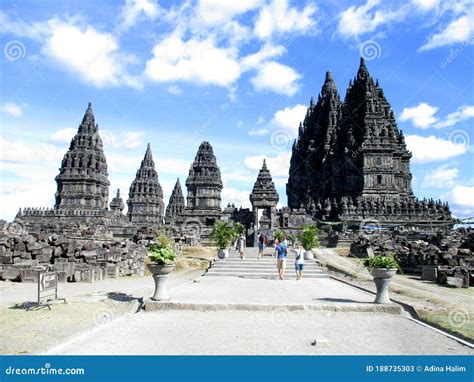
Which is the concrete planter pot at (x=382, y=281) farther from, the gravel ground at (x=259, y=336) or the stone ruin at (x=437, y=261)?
the stone ruin at (x=437, y=261)

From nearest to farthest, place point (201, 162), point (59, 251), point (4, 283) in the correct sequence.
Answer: point (4, 283) < point (59, 251) < point (201, 162)

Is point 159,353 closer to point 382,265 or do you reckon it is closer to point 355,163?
point 382,265

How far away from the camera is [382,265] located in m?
10.3

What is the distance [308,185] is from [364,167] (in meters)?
19.5

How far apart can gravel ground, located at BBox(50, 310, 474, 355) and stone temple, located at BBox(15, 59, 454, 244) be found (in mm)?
25647

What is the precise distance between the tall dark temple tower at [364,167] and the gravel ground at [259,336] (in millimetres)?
41536

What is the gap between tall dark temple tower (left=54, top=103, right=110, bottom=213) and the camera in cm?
6919

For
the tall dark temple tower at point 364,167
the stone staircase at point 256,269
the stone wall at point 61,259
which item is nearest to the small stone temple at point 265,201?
the tall dark temple tower at point 364,167

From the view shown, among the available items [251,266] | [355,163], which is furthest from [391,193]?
[251,266]

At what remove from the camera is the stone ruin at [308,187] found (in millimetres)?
49094

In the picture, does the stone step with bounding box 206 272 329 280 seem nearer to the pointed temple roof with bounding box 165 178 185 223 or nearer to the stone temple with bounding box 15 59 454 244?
the stone temple with bounding box 15 59 454 244

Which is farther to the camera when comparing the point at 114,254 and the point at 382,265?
the point at 114,254

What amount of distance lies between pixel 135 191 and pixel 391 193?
53321mm

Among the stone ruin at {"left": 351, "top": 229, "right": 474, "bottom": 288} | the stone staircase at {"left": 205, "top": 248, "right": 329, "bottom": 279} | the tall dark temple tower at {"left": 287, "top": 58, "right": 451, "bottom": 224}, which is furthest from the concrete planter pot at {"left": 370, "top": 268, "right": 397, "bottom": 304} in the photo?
the tall dark temple tower at {"left": 287, "top": 58, "right": 451, "bottom": 224}
